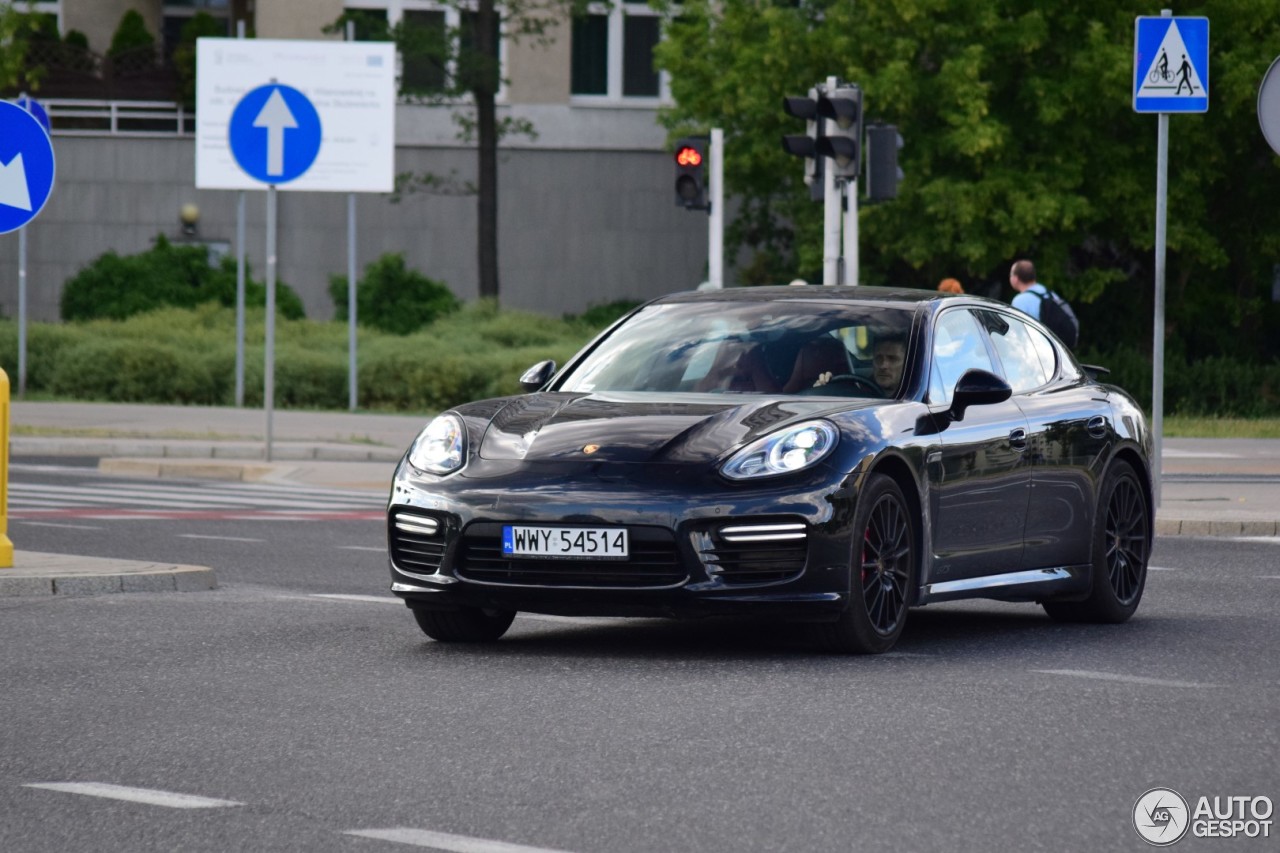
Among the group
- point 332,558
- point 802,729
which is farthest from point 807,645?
point 332,558

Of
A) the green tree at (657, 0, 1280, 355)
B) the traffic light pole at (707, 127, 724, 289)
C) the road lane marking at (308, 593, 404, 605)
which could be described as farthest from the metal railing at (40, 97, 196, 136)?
the road lane marking at (308, 593, 404, 605)

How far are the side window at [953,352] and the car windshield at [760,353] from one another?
0.17 metres

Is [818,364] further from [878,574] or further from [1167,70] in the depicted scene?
[1167,70]

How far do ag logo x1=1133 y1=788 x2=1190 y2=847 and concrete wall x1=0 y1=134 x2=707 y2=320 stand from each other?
40.2 meters

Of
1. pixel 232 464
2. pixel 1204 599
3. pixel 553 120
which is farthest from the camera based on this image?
pixel 553 120

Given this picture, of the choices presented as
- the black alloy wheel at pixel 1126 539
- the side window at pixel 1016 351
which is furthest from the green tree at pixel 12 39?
the black alloy wheel at pixel 1126 539

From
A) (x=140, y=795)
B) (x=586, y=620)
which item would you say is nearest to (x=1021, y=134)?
(x=586, y=620)

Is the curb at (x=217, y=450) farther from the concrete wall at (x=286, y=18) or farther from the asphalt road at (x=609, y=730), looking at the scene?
the concrete wall at (x=286, y=18)

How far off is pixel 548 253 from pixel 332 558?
113 feet

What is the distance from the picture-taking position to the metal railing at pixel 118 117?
46.0 metres

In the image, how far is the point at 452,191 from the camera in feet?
152

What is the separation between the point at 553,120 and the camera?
1859 inches

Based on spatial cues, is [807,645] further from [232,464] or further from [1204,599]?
[232,464]

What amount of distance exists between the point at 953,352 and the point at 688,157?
13.4m
